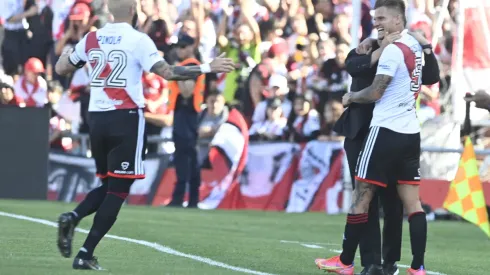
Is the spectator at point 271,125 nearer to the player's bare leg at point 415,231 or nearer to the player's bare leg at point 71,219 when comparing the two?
the player's bare leg at point 71,219

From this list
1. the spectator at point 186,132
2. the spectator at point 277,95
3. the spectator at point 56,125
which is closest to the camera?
the spectator at point 186,132

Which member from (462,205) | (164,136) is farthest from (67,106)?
(462,205)

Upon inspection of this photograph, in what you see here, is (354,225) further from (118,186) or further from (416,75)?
(118,186)

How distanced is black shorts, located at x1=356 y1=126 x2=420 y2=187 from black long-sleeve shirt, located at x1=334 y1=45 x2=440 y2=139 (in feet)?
1.03

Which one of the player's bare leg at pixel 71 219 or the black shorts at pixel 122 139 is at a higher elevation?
the black shorts at pixel 122 139

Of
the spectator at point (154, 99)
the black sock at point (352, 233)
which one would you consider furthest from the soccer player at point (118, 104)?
the spectator at point (154, 99)

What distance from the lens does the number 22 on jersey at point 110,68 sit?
9562 millimetres

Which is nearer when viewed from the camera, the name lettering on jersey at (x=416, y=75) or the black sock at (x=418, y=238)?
the name lettering on jersey at (x=416, y=75)

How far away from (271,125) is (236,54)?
1.43 meters

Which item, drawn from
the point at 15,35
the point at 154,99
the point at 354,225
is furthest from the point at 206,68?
the point at 15,35

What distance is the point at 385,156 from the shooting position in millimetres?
9484

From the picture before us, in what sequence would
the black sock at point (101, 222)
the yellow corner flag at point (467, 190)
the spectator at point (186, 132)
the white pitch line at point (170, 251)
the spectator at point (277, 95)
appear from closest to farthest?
1. the black sock at point (101, 222)
2. the white pitch line at point (170, 251)
3. the yellow corner flag at point (467, 190)
4. the spectator at point (186, 132)
5. the spectator at point (277, 95)

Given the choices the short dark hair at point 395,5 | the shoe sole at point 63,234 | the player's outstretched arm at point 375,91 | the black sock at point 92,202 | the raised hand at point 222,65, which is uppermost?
the short dark hair at point 395,5

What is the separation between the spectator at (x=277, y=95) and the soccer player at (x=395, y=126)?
34.3ft
